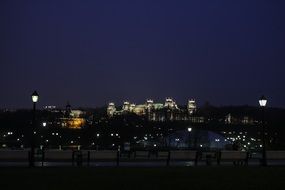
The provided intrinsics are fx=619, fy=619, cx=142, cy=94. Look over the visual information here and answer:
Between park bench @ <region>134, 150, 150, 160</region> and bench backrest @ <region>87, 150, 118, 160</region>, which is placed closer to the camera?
bench backrest @ <region>87, 150, 118, 160</region>

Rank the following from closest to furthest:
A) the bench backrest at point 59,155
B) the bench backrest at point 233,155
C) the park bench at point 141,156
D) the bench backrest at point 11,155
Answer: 1. the bench backrest at point 11,155
2. the bench backrest at point 59,155
3. the bench backrest at point 233,155
4. the park bench at point 141,156

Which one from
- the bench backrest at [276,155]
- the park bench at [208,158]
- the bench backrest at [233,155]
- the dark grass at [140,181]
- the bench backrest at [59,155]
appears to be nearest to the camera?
the dark grass at [140,181]

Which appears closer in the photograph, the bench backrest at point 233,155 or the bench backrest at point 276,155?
the bench backrest at point 233,155

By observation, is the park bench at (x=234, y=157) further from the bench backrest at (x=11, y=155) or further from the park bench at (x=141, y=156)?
the bench backrest at (x=11, y=155)

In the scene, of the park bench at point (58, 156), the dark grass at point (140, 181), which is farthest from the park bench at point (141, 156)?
the dark grass at point (140, 181)

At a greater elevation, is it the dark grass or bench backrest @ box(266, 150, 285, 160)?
bench backrest @ box(266, 150, 285, 160)

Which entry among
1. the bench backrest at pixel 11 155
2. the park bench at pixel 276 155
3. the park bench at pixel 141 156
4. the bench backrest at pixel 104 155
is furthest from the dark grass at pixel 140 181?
the park bench at pixel 141 156

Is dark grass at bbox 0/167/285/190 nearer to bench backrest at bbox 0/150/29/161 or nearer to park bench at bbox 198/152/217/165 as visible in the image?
park bench at bbox 198/152/217/165

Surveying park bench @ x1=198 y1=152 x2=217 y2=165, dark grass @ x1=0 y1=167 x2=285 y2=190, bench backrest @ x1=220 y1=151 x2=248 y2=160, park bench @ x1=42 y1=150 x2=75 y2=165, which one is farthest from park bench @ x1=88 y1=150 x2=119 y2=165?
dark grass @ x1=0 y1=167 x2=285 y2=190

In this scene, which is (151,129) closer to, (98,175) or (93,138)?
(93,138)

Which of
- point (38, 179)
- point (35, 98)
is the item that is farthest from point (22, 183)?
point (35, 98)

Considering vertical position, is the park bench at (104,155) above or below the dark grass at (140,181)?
above

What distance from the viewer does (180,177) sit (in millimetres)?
26766

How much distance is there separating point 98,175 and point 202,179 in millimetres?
4881
